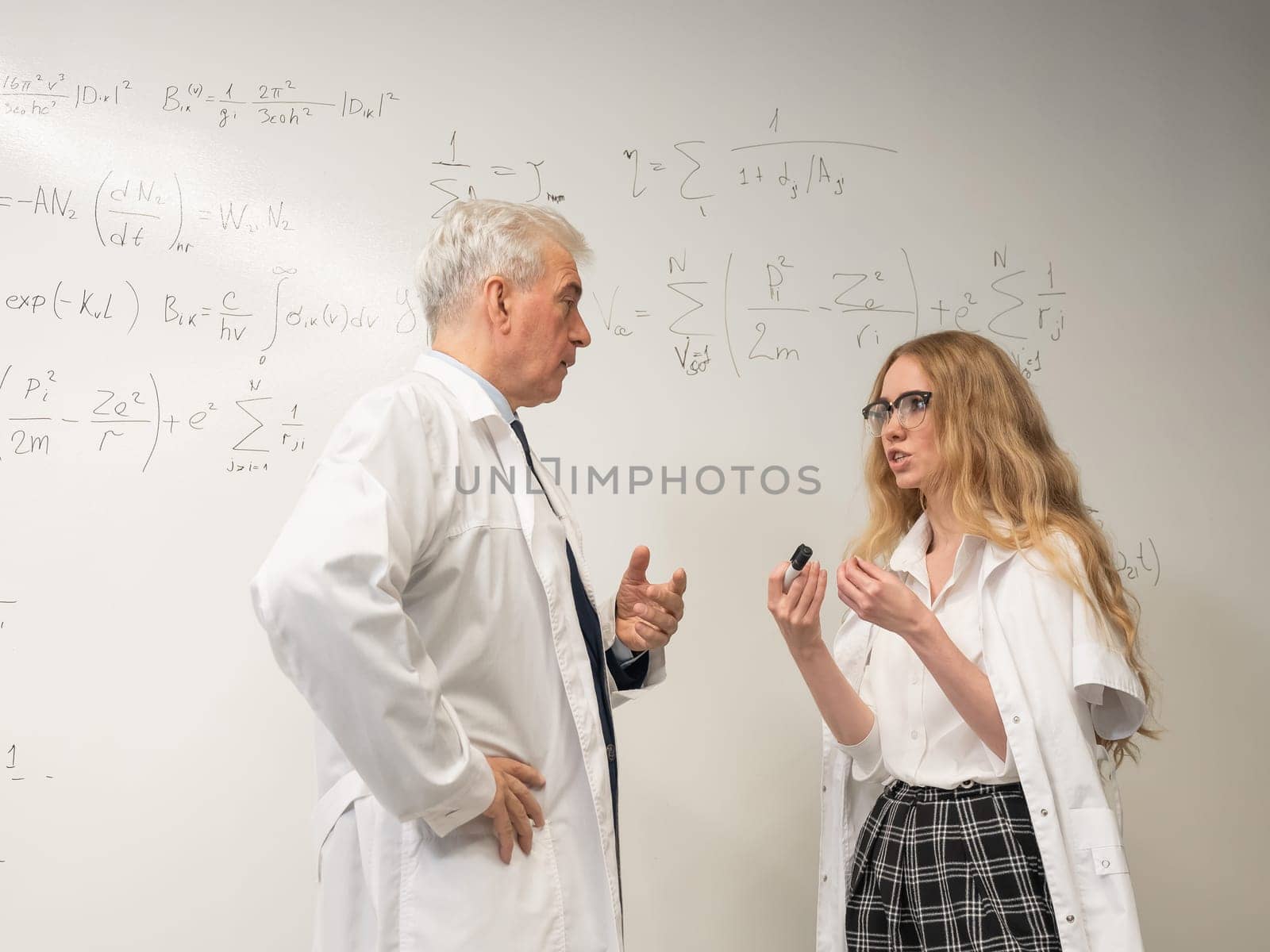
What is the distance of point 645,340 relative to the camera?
2.11 metres

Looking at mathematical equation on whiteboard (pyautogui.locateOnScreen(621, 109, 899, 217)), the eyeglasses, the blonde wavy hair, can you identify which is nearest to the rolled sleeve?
the blonde wavy hair

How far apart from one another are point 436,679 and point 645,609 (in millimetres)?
538

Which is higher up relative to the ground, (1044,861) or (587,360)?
(587,360)

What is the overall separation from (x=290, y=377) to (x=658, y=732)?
100cm

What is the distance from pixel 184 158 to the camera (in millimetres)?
2045

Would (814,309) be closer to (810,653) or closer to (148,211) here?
(810,653)

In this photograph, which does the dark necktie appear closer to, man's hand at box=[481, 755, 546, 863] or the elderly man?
the elderly man

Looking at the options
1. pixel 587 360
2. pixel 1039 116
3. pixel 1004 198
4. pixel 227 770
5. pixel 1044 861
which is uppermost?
pixel 1039 116

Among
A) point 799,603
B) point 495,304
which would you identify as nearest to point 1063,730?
point 799,603

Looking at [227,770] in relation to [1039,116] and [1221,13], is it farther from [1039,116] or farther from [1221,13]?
[1221,13]

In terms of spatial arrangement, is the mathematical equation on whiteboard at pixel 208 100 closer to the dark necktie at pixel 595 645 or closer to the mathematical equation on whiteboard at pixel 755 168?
the mathematical equation on whiteboard at pixel 755 168

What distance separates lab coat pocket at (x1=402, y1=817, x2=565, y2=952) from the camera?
120 centimetres

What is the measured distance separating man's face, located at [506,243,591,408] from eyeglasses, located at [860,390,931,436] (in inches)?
20.4

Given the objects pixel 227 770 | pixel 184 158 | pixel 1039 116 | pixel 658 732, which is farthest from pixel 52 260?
pixel 1039 116
